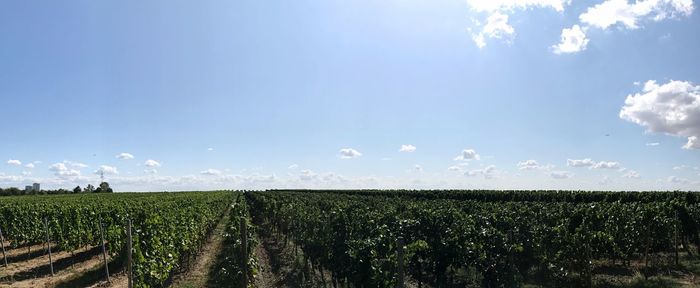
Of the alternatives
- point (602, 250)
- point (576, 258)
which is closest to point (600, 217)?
point (602, 250)

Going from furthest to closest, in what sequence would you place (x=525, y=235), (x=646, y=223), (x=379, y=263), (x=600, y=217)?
(x=600, y=217) < (x=646, y=223) < (x=525, y=235) < (x=379, y=263)

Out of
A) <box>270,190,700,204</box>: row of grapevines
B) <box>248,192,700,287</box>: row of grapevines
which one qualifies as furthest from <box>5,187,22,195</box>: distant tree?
<box>248,192,700,287</box>: row of grapevines

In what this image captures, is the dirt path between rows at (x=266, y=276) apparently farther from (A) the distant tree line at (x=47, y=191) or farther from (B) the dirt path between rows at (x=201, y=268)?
(A) the distant tree line at (x=47, y=191)

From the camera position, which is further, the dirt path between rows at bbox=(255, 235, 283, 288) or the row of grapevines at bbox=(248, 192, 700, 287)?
the dirt path between rows at bbox=(255, 235, 283, 288)

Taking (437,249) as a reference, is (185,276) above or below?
below

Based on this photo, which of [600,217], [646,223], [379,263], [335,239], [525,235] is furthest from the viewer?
[600,217]

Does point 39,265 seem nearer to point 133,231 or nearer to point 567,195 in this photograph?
point 133,231

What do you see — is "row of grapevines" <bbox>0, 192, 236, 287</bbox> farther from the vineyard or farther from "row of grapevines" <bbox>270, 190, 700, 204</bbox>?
"row of grapevines" <bbox>270, 190, 700, 204</bbox>

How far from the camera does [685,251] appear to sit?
1950 centimetres

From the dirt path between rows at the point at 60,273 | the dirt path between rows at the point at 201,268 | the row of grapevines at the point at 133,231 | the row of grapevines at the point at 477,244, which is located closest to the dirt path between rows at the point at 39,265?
the dirt path between rows at the point at 60,273

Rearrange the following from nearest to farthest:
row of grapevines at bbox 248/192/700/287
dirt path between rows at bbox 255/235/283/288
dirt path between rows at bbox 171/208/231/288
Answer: row of grapevines at bbox 248/192/700/287, dirt path between rows at bbox 255/235/283/288, dirt path between rows at bbox 171/208/231/288

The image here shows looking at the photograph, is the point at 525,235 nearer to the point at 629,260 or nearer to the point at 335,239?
the point at 629,260

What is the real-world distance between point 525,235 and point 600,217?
6.75 meters

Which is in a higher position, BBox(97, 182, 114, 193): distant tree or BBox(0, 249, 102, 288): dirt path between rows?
BBox(97, 182, 114, 193): distant tree
